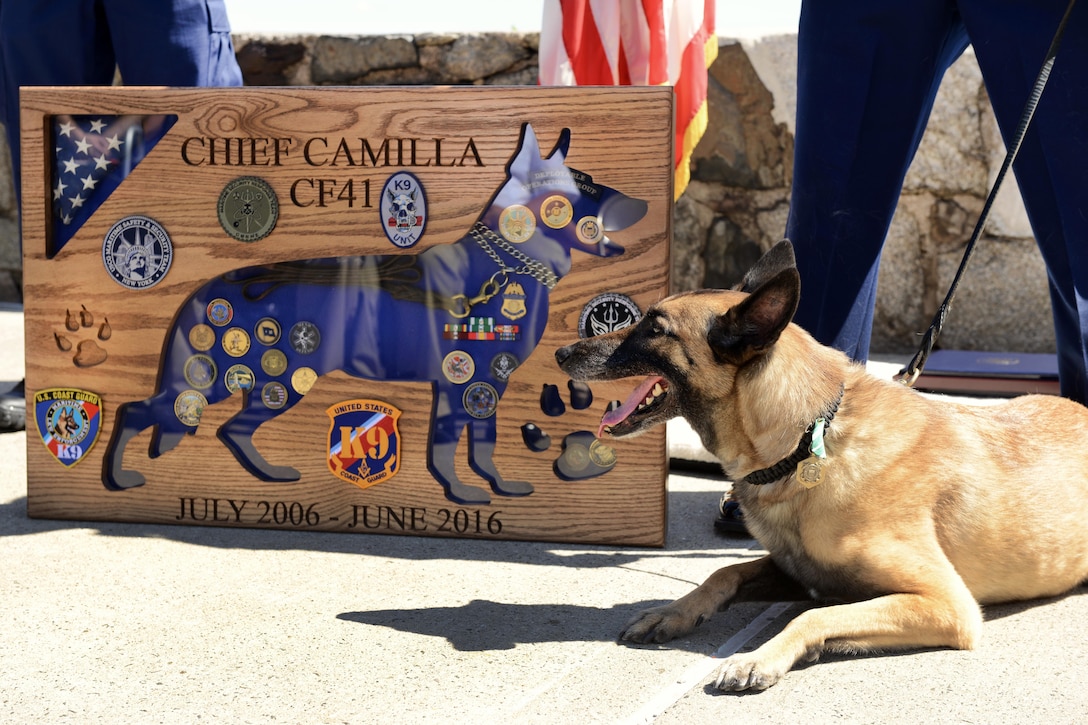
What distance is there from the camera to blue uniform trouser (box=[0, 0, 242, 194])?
369 centimetres

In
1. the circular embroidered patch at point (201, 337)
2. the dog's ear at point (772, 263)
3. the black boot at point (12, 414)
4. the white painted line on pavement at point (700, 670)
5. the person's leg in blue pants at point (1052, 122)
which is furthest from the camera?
the black boot at point (12, 414)

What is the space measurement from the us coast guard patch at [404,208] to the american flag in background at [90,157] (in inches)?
26.2

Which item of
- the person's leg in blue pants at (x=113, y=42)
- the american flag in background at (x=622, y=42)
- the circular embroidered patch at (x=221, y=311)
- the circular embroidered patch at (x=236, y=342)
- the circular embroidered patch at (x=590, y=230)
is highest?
the american flag in background at (x=622, y=42)

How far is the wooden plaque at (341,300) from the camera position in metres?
2.90

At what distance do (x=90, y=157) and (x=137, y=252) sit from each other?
1.00 feet

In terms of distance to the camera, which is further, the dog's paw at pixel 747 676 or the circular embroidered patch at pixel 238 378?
the circular embroidered patch at pixel 238 378

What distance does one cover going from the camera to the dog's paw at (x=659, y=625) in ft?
7.62

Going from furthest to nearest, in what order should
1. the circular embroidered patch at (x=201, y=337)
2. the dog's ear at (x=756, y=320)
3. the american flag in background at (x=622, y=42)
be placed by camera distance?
the american flag in background at (x=622, y=42) → the circular embroidered patch at (x=201, y=337) → the dog's ear at (x=756, y=320)

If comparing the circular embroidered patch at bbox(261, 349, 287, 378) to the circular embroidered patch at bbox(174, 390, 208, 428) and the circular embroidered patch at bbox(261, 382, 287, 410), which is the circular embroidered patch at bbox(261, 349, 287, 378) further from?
the circular embroidered patch at bbox(174, 390, 208, 428)

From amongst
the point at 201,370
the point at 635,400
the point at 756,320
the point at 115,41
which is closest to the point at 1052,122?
the point at 756,320

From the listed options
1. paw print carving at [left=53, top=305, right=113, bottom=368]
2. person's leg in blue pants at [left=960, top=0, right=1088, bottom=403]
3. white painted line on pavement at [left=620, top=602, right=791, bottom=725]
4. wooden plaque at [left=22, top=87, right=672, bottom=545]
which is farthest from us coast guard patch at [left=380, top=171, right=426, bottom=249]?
person's leg in blue pants at [left=960, top=0, right=1088, bottom=403]

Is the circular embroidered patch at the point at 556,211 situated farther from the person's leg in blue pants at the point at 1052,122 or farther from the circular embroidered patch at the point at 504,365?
the person's leg in blue pants at the point at 1052,122

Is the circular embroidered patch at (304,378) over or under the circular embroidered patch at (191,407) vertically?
over

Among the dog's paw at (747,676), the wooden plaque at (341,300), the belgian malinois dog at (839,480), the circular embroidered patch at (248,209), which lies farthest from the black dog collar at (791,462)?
the circular embroidered patch at (248,209)
